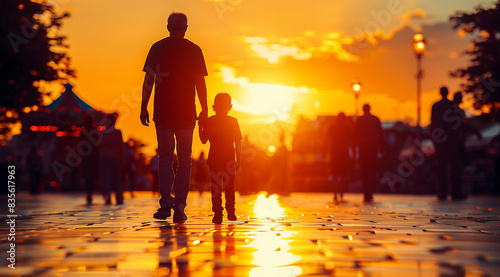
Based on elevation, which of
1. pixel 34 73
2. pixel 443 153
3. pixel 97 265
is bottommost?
pixel 97 265

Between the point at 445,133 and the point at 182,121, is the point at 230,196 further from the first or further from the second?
the point at 445,133

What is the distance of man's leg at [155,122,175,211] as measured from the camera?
354 inches

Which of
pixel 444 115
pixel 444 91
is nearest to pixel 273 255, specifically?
pixel 444 115

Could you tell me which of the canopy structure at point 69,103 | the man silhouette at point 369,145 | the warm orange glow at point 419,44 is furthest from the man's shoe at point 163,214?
the canopy structure at point 69,103

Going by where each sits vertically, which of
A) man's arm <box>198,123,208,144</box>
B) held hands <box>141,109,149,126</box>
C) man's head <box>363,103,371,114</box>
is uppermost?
man's head <box>363,103,371,114</box>

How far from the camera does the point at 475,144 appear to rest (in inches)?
1571

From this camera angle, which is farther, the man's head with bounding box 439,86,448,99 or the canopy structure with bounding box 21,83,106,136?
the canopy structure with bounding box 21,83,106,136

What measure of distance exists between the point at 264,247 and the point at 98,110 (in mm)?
38451

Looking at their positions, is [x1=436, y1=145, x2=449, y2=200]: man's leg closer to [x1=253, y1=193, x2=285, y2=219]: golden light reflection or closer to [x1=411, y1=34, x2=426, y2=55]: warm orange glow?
[x1=253, y1=193, x2=285, y2=219]: golden light reflection

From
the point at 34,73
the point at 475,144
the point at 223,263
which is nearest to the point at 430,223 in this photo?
the point at 223,263

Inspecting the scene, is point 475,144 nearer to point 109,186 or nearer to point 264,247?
point 109,186

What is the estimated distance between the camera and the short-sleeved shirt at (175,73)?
355 inches

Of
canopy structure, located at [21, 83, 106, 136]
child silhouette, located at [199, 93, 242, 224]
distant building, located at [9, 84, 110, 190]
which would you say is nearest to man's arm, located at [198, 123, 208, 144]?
child silhouette, located at [199, 93, 242, 224]

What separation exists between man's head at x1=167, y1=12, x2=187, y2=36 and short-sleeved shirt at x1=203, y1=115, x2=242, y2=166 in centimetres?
105
